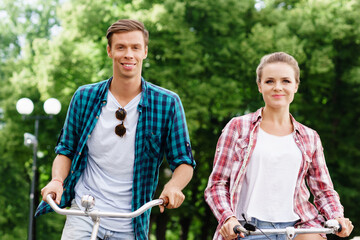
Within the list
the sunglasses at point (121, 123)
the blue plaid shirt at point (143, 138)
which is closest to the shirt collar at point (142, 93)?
the blue plaid shirt at point (143, 138)

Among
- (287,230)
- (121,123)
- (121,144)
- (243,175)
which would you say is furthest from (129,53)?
(287,230)

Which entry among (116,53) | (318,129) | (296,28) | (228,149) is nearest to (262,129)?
(228,149)

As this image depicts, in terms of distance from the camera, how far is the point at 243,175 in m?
3.52

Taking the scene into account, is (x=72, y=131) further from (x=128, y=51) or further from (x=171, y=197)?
(x=171, y=197)

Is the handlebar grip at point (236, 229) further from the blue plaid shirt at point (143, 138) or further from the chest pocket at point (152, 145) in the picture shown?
the chest pocket at point (152, 145)

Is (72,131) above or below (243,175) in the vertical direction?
above

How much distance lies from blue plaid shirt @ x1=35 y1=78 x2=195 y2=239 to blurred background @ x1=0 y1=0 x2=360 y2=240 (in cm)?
1420

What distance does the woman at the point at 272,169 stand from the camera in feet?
11.5

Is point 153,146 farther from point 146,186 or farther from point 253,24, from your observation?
point 253,24

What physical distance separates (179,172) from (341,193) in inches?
684

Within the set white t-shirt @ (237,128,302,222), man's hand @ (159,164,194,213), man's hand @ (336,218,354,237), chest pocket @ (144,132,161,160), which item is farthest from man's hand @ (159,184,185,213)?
man's hand @ (336,218,354,237)

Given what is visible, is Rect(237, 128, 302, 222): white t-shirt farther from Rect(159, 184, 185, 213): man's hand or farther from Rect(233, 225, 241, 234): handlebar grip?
Rect(159, 184, 185, 213): man's hand

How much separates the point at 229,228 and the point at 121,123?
2.94 ft

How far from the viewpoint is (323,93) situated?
71.8 feet
